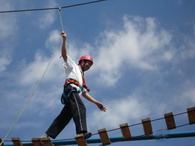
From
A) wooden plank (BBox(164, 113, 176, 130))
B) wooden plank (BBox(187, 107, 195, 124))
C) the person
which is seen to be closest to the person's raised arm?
the person

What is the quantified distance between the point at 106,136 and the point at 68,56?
137 cm

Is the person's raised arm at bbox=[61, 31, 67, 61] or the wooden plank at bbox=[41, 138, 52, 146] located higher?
the person's raised arm at bbox=[61, 31, 67, 61]

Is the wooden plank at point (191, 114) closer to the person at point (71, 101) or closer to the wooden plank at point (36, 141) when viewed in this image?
the person at point (71, 101)

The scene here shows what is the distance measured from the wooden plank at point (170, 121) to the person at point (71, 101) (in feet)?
3.80

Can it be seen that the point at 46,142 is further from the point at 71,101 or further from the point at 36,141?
the point at 71,101

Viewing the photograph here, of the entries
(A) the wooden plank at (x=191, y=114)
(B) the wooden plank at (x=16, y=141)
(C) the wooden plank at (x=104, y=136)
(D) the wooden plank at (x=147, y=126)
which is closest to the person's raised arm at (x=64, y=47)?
(C) the wooden plank at (x=104, y=136)

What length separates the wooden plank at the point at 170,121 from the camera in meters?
3.77

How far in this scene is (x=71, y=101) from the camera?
12.7 feet

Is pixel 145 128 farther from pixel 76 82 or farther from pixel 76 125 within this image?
pixel 76 82

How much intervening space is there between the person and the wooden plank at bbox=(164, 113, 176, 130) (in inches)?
45.6

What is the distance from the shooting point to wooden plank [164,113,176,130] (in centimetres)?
377

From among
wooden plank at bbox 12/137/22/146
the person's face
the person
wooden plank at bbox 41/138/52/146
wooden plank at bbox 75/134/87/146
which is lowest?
wooden plank at bbox 75/134/87/146

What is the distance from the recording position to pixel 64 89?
4.03m

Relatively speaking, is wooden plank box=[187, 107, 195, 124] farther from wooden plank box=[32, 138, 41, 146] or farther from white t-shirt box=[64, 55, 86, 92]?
wooden plank box=[32, 138, 41, 146]
